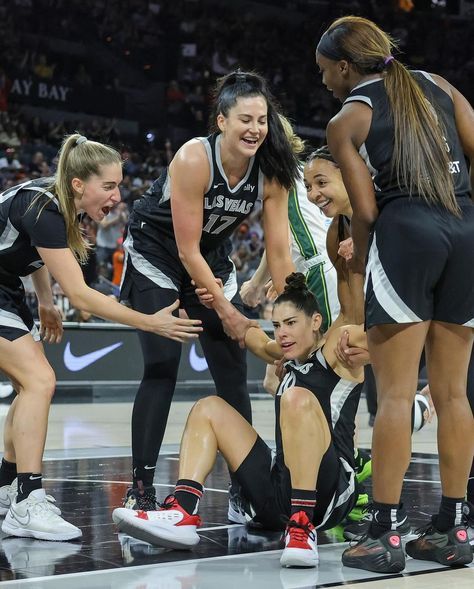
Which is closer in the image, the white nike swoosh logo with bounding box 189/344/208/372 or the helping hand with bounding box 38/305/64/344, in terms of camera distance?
the helping hand with bounding box 38/305/64/344

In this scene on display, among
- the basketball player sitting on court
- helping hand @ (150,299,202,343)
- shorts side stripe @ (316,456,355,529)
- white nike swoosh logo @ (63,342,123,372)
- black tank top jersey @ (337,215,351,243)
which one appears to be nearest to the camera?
the basketball player sitting on court

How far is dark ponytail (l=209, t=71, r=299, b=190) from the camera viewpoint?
3.97 m

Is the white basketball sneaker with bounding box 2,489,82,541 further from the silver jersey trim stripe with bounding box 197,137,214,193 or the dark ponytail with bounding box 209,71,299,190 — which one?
the dark ponytail with bounding box 209,71,299,190

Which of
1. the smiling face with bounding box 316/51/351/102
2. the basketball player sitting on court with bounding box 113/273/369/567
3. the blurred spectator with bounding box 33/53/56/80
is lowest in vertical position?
the basketball player sitting on court with bounding box 113/273/369/567

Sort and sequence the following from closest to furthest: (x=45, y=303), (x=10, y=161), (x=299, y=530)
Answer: (x=299, y=530), (x=45, y=303), (x=10, y=161)

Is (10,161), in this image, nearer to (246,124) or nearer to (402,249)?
(246,124)

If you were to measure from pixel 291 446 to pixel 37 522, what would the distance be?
42.3 inches

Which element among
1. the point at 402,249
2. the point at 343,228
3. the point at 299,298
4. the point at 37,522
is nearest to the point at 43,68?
the point at 343,228

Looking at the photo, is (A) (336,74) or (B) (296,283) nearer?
(A) (336,74)

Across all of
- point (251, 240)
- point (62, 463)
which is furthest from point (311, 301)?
point (251, 240)

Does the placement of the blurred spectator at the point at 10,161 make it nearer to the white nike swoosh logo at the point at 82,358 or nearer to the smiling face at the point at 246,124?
the white nike swoosh logo at the point at 82,358

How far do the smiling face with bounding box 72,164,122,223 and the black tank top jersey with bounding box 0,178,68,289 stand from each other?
0.11m

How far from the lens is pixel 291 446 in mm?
3400

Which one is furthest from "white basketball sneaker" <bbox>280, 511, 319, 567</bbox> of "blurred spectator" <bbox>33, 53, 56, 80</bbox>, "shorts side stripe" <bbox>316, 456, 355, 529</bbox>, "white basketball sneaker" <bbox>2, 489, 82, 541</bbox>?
"blurred spectator" <bbox>33, 53, 56, 80</bbox>
